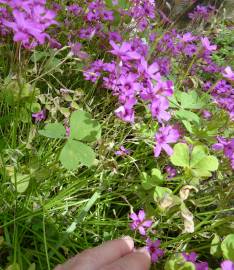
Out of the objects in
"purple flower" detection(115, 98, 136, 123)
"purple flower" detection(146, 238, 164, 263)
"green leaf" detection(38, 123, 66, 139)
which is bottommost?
"purple flower" detection(146, 238, 164, 263)

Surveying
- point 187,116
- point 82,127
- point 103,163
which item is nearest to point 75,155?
point 82,127

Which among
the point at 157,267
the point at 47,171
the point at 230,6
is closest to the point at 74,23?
the point at 47,171

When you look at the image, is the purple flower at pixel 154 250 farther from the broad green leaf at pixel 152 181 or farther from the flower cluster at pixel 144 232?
the broad green leaf at pixel 152 181

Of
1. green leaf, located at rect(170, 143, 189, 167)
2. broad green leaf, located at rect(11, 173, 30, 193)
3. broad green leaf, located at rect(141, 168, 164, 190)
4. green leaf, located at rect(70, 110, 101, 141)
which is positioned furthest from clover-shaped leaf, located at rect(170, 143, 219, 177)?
broad green leaf, located at rect(11, 173, 30, 193)

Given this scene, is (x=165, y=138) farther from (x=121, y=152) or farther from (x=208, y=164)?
(x=121, y=152)

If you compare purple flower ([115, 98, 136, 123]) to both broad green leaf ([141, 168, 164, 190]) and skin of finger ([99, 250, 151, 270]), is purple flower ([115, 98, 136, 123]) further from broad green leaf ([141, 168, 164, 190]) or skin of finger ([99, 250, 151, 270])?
skin of finger ([99, 250, 151, 270])

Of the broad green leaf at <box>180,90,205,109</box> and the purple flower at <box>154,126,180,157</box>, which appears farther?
the broad green leaf at <box>180,90,205,109</box>
